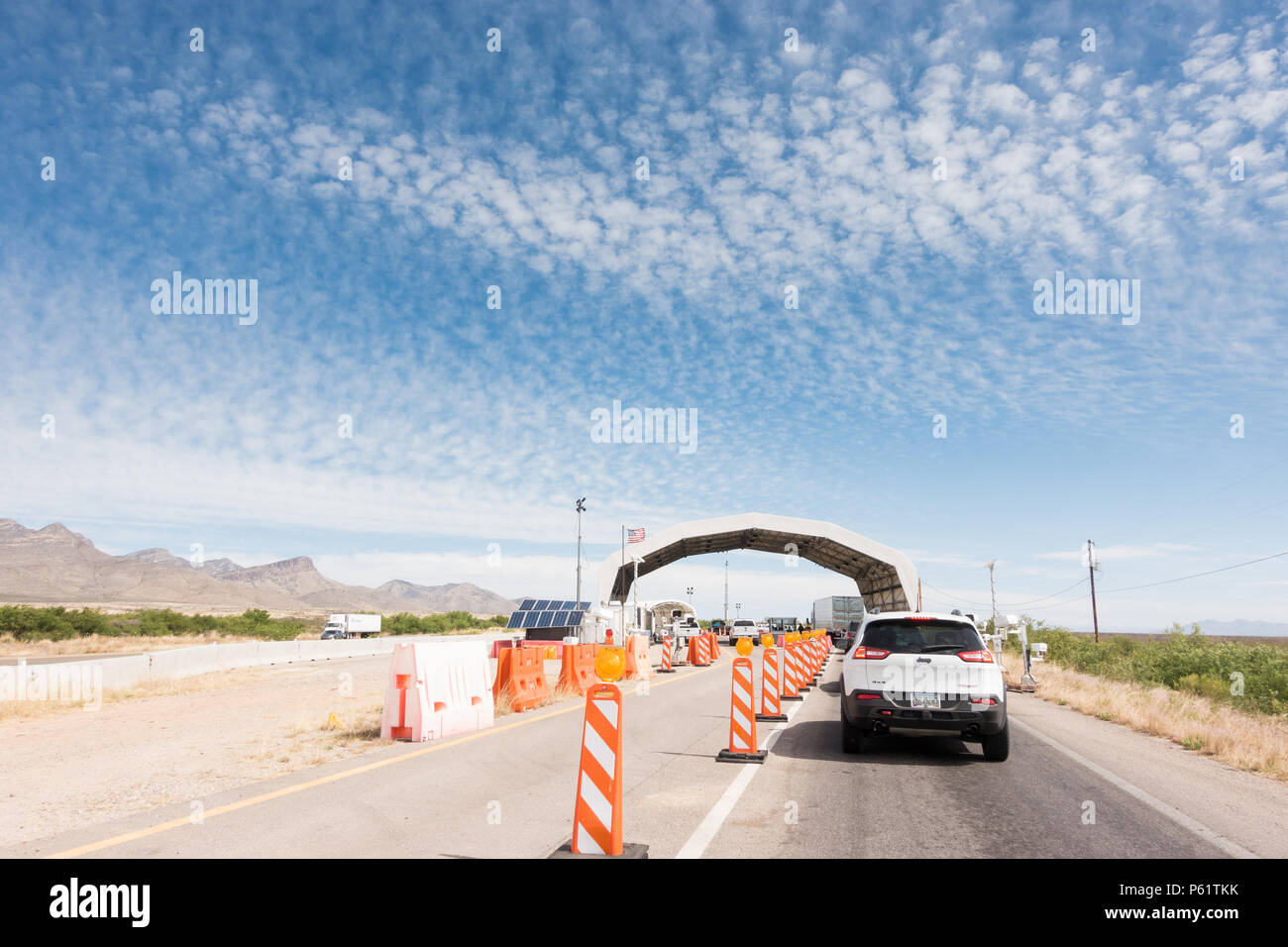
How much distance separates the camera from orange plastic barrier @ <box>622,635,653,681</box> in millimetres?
24266

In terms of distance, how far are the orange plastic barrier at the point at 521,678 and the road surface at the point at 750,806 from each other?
3.66 metres

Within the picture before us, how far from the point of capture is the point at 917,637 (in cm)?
1074

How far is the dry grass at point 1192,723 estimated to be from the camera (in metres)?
10.6

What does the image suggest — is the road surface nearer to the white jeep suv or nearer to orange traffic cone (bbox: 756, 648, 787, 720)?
the white jeep suv

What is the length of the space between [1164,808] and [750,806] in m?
3.80

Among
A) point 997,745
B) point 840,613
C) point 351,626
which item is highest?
point 997,745

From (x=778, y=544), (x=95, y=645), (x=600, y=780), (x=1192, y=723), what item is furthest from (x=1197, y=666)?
(x=95, y=645)

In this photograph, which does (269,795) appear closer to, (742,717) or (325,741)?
(325,741)

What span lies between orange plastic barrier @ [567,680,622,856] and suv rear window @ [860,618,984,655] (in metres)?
5.49

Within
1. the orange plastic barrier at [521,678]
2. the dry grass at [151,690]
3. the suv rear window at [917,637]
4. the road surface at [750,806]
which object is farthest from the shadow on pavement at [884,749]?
the dry grass at [151,690]

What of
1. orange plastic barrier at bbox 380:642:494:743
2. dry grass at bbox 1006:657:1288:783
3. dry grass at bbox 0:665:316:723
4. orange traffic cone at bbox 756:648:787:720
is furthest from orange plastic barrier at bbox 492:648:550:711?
dry grass at bbox 1006:657:1288:783
